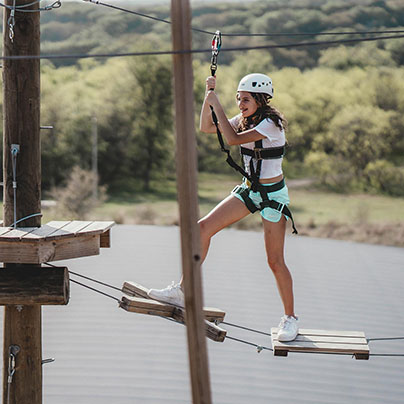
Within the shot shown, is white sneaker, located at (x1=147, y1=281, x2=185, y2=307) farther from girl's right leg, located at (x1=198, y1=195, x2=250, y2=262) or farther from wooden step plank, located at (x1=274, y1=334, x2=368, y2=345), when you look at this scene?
wooden step plank, located at (x1=274, y1=334, x2=368, y2=345)

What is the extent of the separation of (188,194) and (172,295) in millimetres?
1592

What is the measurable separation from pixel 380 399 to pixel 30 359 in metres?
4.89

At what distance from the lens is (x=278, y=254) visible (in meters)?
5.00

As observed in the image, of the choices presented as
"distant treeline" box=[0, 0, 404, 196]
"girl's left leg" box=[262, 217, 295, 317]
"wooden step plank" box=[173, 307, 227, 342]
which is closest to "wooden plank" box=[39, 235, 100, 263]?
"wooden step plank" box=[173, 307, 227, 342]

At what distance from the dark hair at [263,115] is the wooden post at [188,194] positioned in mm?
1411

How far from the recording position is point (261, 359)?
32.0 ft

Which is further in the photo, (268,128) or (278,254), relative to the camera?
(278,254)

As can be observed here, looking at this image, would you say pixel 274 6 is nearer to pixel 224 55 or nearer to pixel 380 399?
pixel 224 55

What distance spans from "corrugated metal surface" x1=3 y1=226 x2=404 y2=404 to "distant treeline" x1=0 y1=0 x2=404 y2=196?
27.7m

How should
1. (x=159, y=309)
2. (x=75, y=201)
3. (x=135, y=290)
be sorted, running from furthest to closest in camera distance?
(x=75, y=201)
(x=135, y=290)
(x=159, y=309)

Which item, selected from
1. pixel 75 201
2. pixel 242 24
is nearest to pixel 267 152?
pixel 75 201

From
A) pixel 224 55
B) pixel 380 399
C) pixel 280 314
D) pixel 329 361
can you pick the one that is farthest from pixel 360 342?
pixel 224 55

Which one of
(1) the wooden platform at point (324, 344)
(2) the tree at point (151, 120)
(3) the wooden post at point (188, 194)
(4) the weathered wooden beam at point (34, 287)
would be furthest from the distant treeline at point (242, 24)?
(3) the wooden post at point (188, 194)

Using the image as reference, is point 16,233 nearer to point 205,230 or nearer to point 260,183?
point 205,230
